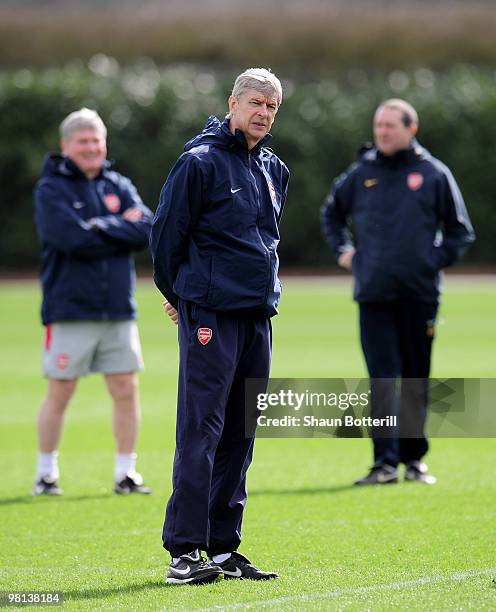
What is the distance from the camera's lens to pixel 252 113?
19.4ft

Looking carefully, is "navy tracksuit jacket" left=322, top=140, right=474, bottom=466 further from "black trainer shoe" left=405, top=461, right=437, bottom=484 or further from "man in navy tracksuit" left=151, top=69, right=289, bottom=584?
"man in navy tracksuit" left=151, top=69, right=289, bottom=584

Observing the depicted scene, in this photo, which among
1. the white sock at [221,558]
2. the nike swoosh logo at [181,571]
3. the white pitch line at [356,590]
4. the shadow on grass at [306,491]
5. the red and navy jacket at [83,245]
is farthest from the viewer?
the red and navy jacket at [83,245]

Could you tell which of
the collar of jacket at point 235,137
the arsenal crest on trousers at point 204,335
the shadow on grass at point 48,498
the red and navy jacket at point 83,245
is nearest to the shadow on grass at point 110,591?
the arsenal crest on trousers at point 204,335

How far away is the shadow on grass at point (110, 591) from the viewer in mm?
5699

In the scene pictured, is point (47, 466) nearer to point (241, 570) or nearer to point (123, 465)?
point (123, 465)

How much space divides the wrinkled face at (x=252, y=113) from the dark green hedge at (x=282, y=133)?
91.4 feet

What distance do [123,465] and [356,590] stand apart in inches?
132

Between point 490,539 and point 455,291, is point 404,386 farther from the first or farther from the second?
point 455,291

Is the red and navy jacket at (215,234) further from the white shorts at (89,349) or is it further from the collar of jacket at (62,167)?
the collar of jacket at (62,167)

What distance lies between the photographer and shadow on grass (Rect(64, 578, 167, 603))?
18.7 ft

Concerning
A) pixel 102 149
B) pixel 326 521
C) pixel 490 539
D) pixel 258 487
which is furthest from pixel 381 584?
pixel 102 149

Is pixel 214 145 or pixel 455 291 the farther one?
pixel 455 291

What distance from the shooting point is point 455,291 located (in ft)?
91.4

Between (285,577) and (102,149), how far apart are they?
3848 mm
